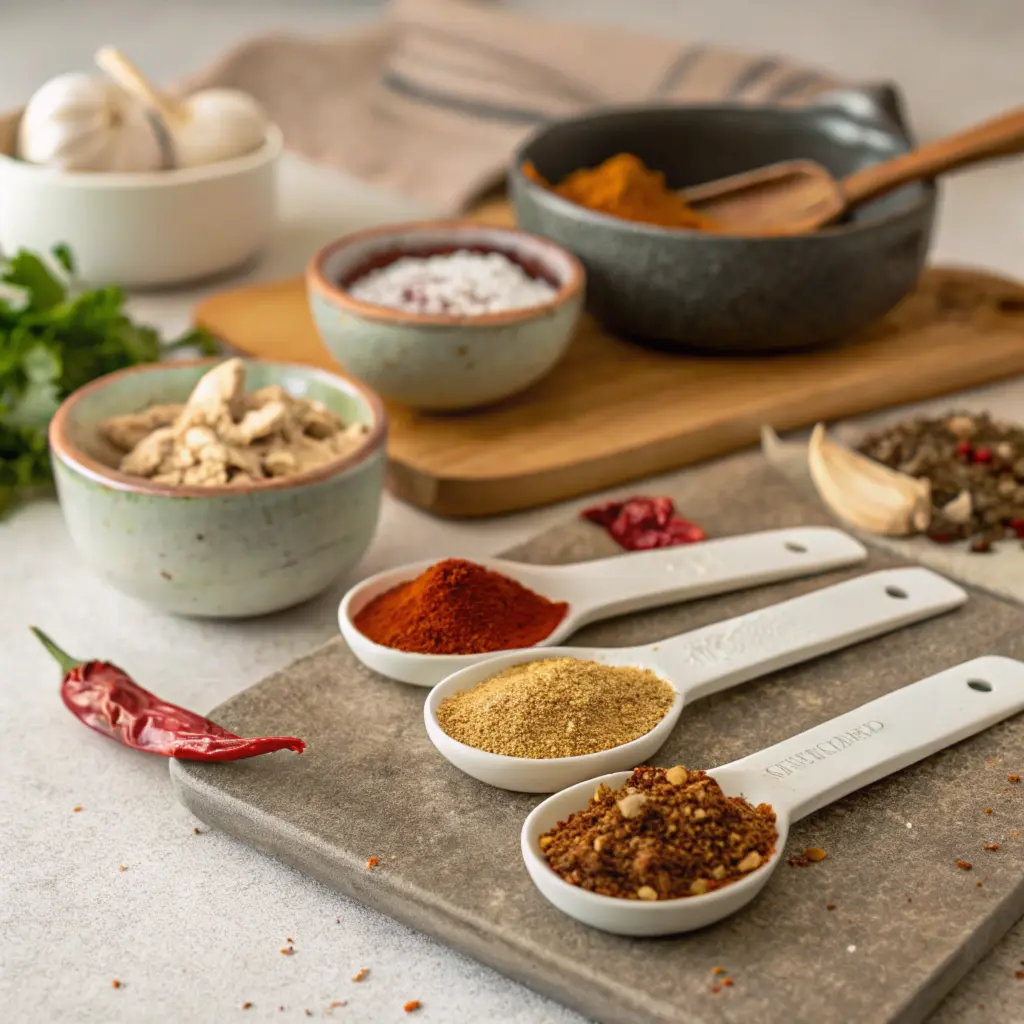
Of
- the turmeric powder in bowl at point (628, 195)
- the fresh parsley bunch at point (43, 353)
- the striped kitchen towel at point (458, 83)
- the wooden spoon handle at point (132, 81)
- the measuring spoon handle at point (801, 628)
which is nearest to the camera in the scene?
the measuring spoon handle at point (801, 628)

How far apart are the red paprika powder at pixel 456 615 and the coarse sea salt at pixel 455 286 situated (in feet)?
1.50

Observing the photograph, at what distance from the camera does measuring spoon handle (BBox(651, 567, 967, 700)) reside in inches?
45.1

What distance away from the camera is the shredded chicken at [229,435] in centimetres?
124

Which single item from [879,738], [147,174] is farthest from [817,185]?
[879,738]

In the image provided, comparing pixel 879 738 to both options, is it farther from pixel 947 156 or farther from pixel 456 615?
pixel 947 156

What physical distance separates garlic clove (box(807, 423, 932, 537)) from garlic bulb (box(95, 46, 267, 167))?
37.1 inches

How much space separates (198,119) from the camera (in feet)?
6.34

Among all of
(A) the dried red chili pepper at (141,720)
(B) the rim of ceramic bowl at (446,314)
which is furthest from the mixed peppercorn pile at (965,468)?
(A) the dried red chili pepper at (141,720)

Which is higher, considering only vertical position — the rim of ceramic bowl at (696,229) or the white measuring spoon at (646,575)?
the rim of ceramic bowl at (696,229)

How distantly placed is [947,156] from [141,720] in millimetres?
1173

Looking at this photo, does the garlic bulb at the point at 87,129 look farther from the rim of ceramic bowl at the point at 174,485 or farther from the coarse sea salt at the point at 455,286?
the rim of ceramic bowl at the point at 174,485

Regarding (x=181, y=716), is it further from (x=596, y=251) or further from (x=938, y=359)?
(x=938, y=359)

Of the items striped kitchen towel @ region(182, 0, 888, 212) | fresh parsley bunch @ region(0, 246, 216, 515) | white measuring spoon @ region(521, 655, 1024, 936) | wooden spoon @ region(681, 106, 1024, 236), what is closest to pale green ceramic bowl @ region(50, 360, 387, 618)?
fresh parsley bunch @ region(0, 246, 216, 515)

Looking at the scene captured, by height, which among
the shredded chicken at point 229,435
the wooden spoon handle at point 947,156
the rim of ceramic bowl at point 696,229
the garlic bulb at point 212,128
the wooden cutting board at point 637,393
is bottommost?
the wooden cutting board at point 637,393
